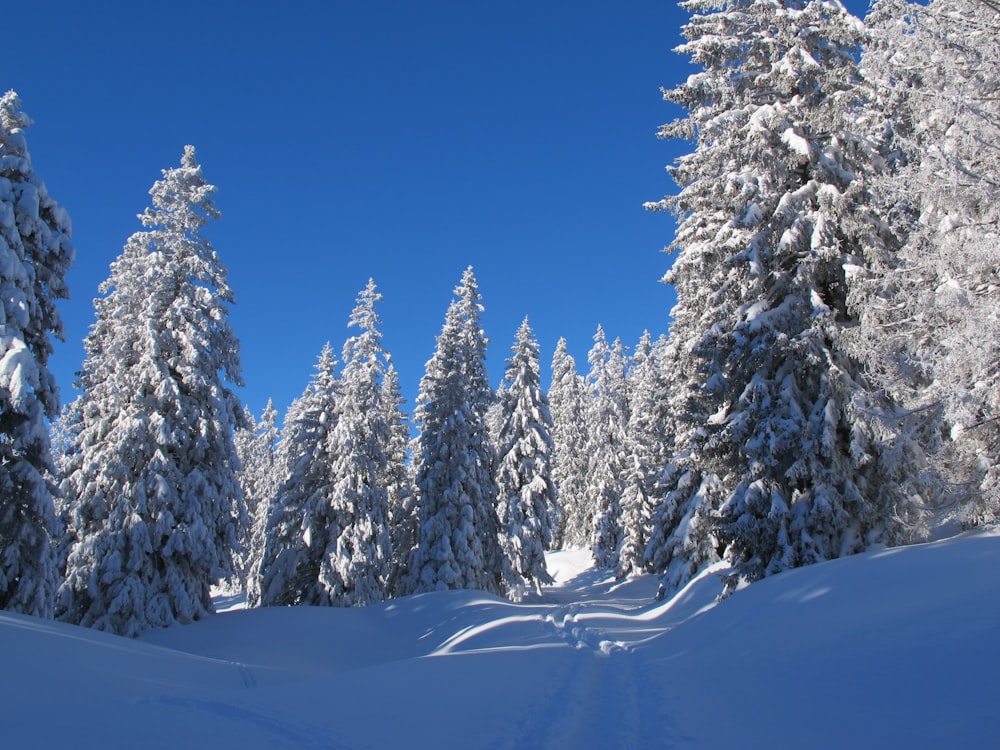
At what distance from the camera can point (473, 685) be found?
28.3ft

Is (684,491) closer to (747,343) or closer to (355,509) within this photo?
(747,343)

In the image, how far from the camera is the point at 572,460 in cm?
5859

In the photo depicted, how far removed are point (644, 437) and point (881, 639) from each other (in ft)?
104

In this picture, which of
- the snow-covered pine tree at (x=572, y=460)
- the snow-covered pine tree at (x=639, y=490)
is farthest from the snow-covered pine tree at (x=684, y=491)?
the snow-covered pine tree at (x=572, y=460)

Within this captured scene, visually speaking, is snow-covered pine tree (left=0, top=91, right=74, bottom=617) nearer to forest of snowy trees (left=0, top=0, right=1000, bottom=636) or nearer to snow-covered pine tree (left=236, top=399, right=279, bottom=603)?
forest of snowy trees (left=0, top=0, right=1000, bottom=636)

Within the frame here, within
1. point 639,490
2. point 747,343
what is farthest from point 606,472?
point 747,343

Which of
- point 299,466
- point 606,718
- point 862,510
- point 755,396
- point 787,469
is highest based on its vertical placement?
point 299,466

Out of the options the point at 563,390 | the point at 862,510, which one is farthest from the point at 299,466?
the point at 563,390

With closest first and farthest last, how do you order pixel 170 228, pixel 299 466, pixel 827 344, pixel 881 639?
pixel 881 639, pixel 827 344, pixel 170 228, pixel 299 466

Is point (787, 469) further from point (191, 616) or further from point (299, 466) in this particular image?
point (299, 466)

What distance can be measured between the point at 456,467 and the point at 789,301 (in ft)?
58.0

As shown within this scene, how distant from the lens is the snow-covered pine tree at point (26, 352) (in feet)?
42.3

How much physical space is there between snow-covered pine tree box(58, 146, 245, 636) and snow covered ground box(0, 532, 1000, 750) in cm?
757

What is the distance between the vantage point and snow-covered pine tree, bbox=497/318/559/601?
3353 centimetres
